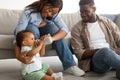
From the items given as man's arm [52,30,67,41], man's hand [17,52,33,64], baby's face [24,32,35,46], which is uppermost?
baby's face [24,32,35,46]

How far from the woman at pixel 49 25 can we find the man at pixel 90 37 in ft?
0.34

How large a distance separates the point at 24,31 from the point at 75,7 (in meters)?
1.57

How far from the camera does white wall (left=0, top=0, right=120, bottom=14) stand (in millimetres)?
2836

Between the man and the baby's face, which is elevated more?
the baby's face

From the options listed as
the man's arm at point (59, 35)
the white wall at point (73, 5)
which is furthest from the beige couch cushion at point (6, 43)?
the white wall at point (73, 5)

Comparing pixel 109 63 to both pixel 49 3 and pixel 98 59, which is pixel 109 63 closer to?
pixel 98 59

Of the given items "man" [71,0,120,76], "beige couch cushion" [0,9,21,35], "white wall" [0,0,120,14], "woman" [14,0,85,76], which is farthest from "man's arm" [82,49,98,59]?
"white wall" [0,0,120,14]

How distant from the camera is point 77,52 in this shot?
1769 mm

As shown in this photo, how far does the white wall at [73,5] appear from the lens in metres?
2.84

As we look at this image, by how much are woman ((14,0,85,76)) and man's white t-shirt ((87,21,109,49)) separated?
23 centimetres

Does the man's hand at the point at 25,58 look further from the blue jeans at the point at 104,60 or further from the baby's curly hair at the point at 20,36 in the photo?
the blue jeans at the point at 104,60

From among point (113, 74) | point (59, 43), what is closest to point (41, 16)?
point (59, 43)

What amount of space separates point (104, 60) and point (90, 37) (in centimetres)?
34

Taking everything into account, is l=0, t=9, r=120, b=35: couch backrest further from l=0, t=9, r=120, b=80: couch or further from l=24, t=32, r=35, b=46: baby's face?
l=24, t=32, r=35, b=46: baby's face
